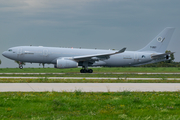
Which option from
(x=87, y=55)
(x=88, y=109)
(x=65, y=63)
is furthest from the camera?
(x=87, y=55)

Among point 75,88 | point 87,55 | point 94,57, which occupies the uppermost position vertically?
point 87,55

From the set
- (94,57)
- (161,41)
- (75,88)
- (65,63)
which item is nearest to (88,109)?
(75,88)

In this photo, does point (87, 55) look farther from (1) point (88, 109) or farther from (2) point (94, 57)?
(1) point (88, 109)

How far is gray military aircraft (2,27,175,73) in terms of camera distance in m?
37.0

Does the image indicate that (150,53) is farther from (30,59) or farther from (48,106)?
(48,106)

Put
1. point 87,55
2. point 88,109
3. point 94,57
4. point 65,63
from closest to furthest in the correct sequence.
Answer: point 88,109 < point 65,63 < point 94,57 < point 87,55

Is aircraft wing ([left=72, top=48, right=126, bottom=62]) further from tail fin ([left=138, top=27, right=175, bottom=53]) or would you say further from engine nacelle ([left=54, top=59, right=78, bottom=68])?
tail fin ([left=138, top=27, right=175, bottom=53])

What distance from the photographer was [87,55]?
39.2 meters

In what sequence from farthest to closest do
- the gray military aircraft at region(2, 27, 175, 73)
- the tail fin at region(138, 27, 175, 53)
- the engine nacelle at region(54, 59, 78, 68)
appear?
the tail fin at region(138, 27, 175, 53) < the gray military aircraft at region(2, 27, 175, 73) < the engine nacelle at region(54, 59, 78, 68)

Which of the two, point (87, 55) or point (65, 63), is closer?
A: point (65, 63)

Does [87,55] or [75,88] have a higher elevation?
[87,55]

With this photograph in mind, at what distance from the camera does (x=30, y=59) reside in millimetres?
37188

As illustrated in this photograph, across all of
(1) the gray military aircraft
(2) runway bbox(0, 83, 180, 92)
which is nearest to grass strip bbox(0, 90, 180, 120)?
(2) runway bbox(0, 83, 180, 92)

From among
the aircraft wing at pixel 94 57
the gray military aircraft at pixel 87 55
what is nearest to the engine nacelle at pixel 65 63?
the gray military aircraft at pixel 87 55
